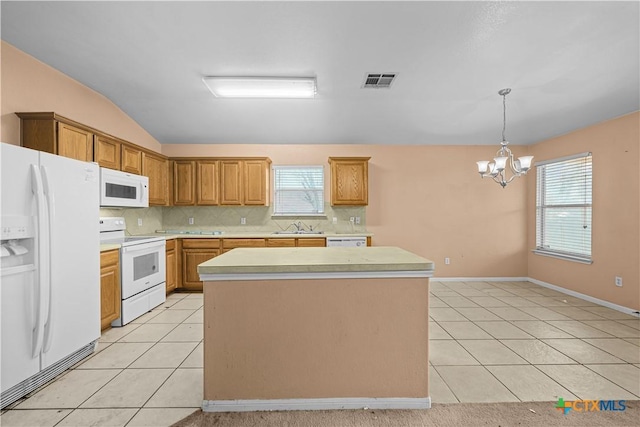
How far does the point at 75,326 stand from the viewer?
224 cm

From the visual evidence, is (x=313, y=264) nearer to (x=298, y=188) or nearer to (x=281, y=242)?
(x=281, y=242)

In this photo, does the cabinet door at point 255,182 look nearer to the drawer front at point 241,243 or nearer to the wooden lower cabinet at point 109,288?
the drawer front at point 241,243

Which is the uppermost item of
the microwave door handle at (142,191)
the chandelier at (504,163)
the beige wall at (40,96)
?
the beige wall at (40,96)

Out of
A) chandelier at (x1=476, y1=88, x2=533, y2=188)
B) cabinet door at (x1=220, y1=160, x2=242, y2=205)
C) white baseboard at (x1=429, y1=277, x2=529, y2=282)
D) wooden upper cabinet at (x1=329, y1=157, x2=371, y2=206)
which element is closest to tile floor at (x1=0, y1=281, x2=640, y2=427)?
white baseboard at (x1=429, y1=277, x2=529, y2=282)

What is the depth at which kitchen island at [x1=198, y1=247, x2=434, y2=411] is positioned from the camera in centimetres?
173

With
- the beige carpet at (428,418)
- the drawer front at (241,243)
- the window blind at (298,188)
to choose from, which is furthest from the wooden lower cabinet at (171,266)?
the beige carpet at (428,418)

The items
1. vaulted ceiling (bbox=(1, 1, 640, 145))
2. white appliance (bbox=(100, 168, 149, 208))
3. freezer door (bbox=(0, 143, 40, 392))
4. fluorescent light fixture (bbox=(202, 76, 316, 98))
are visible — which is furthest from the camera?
white appliance (bbox=(100, 168, 149, 208))

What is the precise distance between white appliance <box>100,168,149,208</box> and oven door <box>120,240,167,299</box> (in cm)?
58

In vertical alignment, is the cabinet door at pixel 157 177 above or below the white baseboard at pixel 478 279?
above

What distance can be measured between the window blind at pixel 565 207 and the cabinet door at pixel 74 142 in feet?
20.9

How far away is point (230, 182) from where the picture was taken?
4.62 meters

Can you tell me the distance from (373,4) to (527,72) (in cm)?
200

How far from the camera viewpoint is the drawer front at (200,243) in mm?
4305

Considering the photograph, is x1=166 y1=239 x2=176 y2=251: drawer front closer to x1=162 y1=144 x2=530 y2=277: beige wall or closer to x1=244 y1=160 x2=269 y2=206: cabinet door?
x1=244 y1=160 x2=269 y2=206: cabinet door
